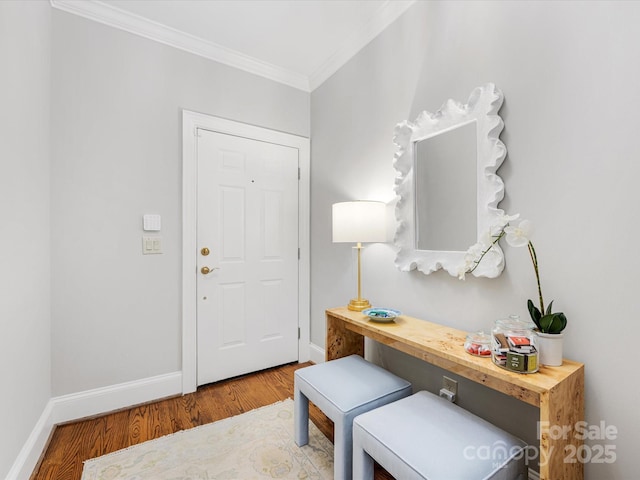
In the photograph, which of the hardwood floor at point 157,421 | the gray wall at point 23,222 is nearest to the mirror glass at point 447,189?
the hardwood floor at point 157,421

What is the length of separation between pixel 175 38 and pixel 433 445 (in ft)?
9.61

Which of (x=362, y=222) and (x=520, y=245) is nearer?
(x=520, y=245)

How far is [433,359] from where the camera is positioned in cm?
137

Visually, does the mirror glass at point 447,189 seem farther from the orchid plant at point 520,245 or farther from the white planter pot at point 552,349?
the white planter pot at point 552,349

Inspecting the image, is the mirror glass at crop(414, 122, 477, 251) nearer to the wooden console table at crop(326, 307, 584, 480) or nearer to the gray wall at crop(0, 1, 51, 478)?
the wooden console table at crop(326, 307, 584, 480)

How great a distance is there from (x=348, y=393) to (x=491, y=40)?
6.00ft

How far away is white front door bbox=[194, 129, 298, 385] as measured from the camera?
7.80 ft

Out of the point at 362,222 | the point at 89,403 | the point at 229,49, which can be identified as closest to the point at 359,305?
the point at 362,222

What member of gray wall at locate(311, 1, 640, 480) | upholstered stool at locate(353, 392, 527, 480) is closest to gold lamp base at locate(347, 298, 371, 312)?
gray wall at locate(311, 1, 640, 480)

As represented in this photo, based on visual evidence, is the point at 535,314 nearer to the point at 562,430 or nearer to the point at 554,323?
the point at 554,323

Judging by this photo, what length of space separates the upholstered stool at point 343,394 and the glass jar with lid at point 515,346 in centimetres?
56

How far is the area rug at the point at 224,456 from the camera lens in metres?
1.50

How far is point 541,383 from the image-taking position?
3.29ft

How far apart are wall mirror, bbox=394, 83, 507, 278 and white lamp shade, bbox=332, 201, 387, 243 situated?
0.11 metres
